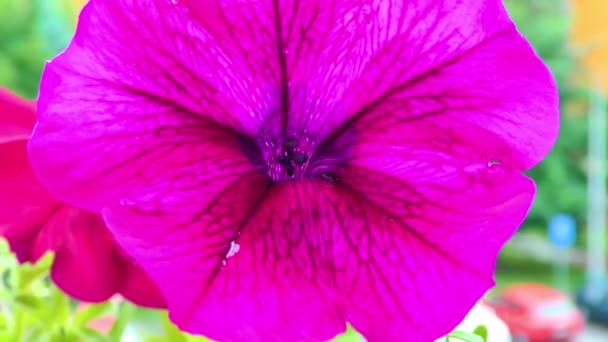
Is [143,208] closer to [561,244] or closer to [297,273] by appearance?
[297,273]

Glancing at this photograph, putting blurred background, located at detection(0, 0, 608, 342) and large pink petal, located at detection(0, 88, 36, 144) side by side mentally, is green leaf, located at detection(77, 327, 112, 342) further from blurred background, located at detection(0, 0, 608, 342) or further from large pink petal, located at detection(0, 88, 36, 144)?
blurred background, located at detection(0, 0, 608, 342)

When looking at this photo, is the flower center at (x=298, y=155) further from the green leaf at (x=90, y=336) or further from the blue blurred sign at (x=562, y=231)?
the blue blurred sign at (x=562, y=231)

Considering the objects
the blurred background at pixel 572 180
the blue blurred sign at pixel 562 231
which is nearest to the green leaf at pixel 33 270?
the blurred background at pixel 572 180

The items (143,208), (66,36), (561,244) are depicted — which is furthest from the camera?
(561,244)

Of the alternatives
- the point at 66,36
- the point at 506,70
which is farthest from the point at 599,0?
the point at 506,70

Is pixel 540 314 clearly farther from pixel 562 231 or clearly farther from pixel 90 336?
pixel 90 336
